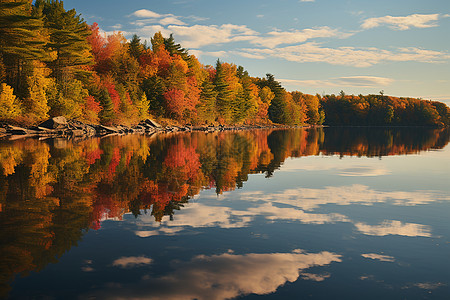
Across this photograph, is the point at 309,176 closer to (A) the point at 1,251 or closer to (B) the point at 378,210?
(B) the point at 378,210

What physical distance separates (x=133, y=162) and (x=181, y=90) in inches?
2495

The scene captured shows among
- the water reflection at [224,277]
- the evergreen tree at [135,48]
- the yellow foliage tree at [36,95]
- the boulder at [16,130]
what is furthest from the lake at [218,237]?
the evergreen tree at [135,48]

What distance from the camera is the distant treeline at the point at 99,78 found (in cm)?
4341

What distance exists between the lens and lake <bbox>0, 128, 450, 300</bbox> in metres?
5.68

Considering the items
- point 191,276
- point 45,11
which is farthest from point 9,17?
point 191,276

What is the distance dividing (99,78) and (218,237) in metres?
62.2

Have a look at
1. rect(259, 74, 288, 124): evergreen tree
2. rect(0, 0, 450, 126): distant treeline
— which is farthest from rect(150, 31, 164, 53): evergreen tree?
rect(259, 74, 288, 124): evergreen tree

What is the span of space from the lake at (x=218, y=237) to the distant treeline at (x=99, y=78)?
33.0 metres

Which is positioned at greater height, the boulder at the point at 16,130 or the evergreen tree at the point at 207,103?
the evergreen tree at the point at 207,103

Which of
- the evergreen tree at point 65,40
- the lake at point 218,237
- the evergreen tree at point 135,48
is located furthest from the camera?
the evergreen tree at point 135,48

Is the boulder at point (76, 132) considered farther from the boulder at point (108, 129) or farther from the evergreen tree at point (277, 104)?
the evergreen tree at point (277, 104)

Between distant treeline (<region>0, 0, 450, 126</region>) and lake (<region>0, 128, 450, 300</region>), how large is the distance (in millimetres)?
33043

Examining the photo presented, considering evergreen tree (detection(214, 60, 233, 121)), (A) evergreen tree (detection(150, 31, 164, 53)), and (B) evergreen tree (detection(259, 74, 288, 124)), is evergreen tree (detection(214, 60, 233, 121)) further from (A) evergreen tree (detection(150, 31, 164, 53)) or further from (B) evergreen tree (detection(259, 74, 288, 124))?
(B) evergreen tree (detection(259, 74, 288, 124))

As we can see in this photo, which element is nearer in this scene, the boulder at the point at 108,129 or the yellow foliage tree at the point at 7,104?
the yellow foliage tree at the point at 7,104
